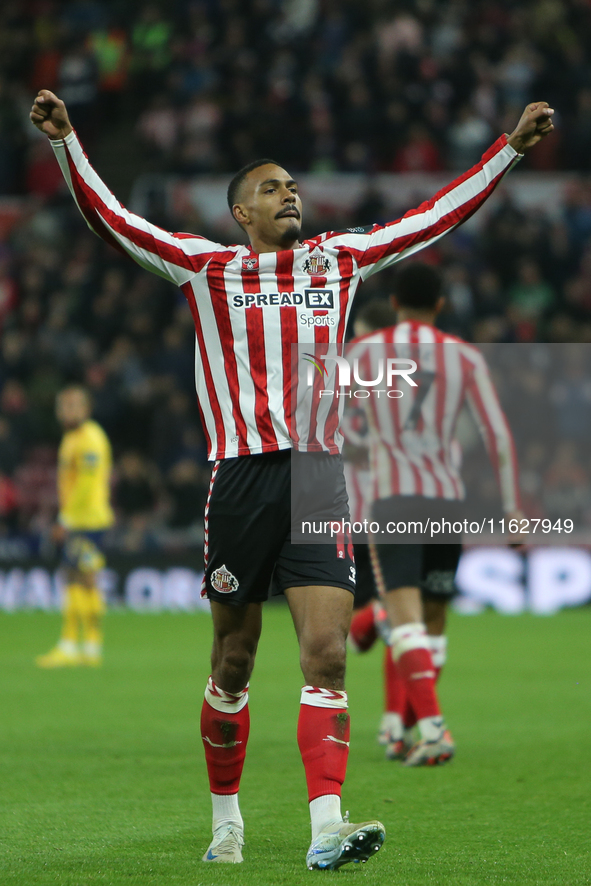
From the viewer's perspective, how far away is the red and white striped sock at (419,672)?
5.60 meters

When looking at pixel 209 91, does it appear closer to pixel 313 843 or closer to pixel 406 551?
pixel 406 551

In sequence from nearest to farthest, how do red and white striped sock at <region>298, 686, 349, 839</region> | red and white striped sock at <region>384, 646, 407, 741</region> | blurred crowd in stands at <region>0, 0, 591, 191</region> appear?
red and white striped sock at <region>298, 686, 349, 839</region> < red and white striped sock at <region>384, 646, 407, 741</region> < blurred crowd in stands at <region>0, 0, 591, 191</region>

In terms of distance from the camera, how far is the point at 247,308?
394 centimetres

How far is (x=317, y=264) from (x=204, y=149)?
42.4ft

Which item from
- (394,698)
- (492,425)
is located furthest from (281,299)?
(394,698)

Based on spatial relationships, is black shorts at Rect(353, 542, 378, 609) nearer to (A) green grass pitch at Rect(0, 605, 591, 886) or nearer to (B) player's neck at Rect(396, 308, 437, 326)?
(A) green grass pitch at Rect(0, 605, 591, 886)

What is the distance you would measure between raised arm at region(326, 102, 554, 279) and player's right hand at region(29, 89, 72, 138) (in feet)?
2.92

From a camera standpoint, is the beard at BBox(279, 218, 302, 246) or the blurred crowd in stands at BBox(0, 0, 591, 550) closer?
the beard at BBox(279, 218, 302, 246)

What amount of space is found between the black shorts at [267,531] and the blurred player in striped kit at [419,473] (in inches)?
74.5

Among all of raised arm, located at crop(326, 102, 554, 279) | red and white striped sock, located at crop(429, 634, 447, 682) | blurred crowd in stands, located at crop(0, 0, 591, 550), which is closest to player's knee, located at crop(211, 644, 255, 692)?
raised arm, located at crop(326, 102, 554, 279)

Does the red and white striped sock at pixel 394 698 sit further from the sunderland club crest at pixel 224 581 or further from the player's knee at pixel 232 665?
the sunderland club crest at pixel 224 581

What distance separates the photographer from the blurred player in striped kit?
18.6ft

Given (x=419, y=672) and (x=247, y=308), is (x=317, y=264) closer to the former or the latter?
(x=247, y=308)

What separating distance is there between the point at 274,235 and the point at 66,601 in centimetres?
659
